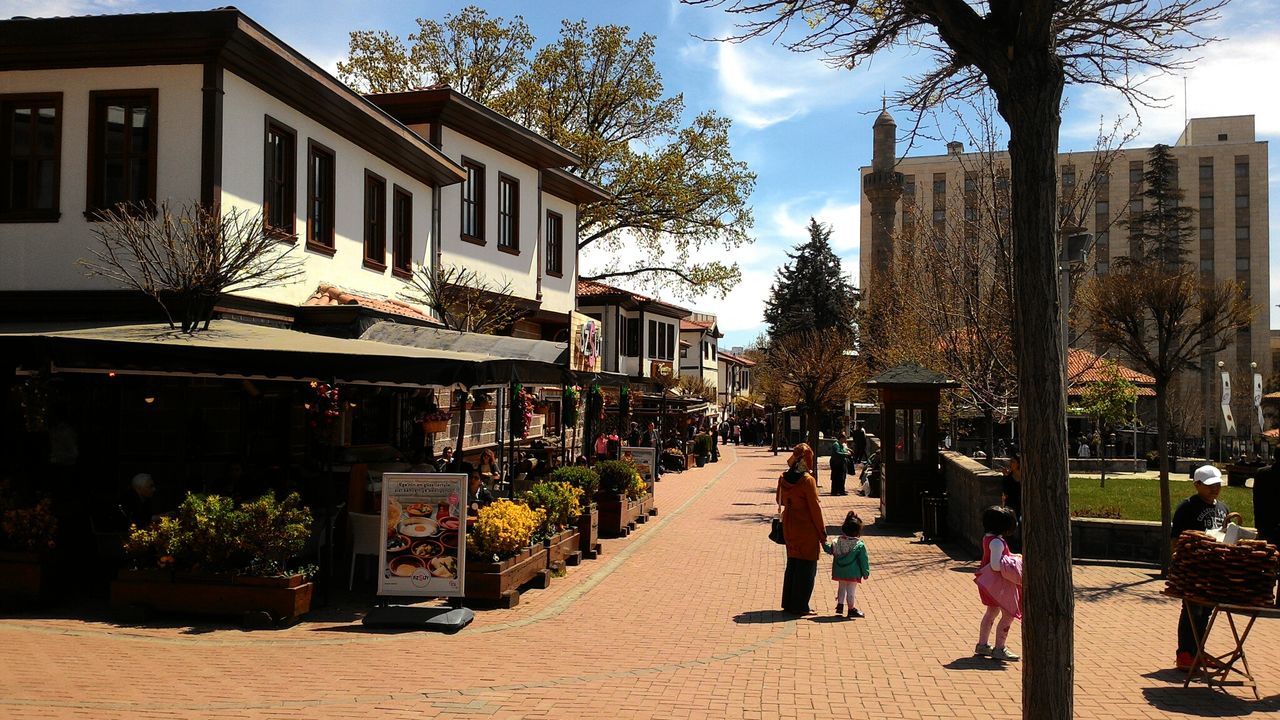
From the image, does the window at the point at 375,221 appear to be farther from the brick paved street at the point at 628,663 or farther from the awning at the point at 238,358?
the brick paved street at the point at 628,663

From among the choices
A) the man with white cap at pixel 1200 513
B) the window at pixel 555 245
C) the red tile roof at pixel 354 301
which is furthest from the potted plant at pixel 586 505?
the window at pixel 555 245

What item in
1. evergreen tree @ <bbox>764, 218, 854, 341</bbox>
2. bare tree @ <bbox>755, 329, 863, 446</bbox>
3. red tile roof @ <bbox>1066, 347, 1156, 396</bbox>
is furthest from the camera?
evergreen tree @ <bbox>764, 218, 854, 341</bbox>

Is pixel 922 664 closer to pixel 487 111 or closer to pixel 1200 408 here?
pixel 487 111

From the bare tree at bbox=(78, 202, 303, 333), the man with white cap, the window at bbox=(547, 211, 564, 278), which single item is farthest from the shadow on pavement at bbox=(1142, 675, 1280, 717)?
→ the window at bbox=(547, 211, 564, 278)

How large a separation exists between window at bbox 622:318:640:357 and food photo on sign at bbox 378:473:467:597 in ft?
114

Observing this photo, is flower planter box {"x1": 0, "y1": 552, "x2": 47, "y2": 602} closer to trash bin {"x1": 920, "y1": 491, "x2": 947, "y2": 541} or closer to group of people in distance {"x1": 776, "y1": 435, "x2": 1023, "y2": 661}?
group of people in distance {"x1": 776, "y1": 435, "x2": 1023, "y2": 661}

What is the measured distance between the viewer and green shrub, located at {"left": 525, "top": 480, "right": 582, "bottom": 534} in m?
12.3

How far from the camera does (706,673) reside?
25.8 feet

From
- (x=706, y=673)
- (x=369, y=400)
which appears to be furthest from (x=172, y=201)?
(x=706, y=673)

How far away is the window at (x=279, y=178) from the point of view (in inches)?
593

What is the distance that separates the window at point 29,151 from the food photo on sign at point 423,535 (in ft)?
25.8

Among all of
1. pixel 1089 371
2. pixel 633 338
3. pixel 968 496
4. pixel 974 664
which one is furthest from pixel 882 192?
pixel 974 664

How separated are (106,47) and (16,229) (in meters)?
2.80

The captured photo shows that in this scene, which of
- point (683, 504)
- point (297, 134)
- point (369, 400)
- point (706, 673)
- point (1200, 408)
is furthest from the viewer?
point (1200, 408)
